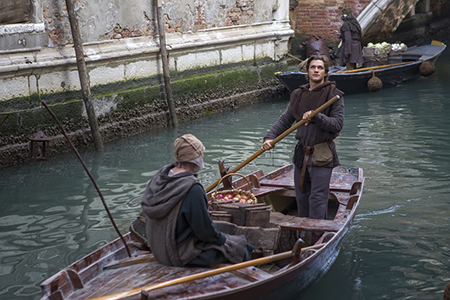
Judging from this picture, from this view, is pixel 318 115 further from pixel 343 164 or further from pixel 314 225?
pixel 343 164

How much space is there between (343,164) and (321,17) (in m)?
8.89

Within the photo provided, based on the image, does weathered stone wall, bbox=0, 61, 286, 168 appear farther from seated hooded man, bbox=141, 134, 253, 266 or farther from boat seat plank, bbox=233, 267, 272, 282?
boat seat plank, bbox=233, 267, 272, 282

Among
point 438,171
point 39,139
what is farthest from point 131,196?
point 438,171

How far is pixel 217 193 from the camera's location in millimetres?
4551

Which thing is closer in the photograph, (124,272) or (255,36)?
(124,272)

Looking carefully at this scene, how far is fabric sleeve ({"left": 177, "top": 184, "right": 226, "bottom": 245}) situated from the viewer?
10.7 feet

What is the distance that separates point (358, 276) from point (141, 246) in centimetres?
175

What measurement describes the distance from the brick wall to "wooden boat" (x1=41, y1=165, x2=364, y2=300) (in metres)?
11.5

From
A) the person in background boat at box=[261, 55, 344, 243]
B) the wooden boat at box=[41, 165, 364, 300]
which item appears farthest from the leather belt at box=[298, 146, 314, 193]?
the wooden boat at box=[41, 165, 364, 300]

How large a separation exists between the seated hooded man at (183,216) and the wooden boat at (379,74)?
830 cm

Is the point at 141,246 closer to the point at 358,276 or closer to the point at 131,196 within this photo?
the point at 358,276

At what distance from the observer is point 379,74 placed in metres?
12.5

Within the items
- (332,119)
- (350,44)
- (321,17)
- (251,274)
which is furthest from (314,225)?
(321,17)

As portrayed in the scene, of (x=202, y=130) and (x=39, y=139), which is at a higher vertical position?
(x=39, y=139)
